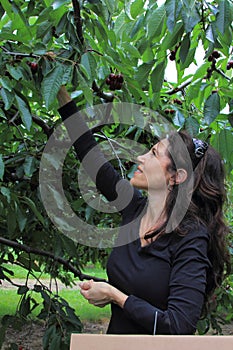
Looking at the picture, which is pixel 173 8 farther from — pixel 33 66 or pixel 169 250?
pixel 169 250

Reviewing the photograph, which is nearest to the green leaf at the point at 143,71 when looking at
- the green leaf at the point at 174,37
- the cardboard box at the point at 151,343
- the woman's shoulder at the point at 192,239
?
the green leaf at the point at 174,37

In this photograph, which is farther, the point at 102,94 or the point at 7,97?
the point at 102,94

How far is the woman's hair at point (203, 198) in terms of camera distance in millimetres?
1548

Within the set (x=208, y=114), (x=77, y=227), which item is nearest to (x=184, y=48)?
(x=208, y=114)

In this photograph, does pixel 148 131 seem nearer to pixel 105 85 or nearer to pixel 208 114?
pixel 105 85

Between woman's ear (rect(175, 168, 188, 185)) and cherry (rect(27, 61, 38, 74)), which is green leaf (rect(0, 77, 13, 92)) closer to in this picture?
cherry (rect(27, 61, 38, 74))

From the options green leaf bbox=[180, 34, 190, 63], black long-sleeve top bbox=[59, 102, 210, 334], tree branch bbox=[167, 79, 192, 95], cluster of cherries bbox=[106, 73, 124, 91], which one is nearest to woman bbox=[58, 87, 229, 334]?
black long-sleeve top bbox=[59, 102, 210, 334]

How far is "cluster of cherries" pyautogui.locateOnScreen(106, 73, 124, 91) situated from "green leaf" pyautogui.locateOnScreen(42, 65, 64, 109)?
0.53 m

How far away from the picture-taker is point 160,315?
4.47ft

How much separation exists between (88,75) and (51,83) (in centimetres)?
11

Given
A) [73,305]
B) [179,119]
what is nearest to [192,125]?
[179,119]

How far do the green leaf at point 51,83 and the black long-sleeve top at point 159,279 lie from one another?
0.44 metres

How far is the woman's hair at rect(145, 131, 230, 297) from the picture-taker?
1.55 meters

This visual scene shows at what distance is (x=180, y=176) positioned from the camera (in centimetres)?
160
